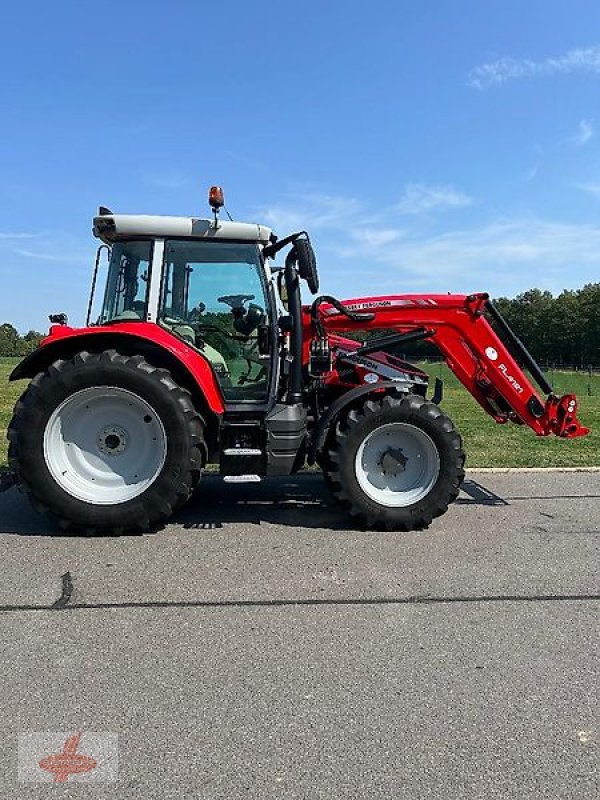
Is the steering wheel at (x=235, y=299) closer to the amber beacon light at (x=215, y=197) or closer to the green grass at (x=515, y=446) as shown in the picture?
the amber beacon light at (x=215, y=197)

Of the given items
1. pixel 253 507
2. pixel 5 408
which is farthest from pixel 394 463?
pixel 5 408

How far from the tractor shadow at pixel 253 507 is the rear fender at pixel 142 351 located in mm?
949

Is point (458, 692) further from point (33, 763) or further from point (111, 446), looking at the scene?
point (111, 446)

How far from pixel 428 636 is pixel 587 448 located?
281 inches

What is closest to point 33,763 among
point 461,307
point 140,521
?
point 140,521

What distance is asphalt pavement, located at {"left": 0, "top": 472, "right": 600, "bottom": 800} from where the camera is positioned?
2584 mm

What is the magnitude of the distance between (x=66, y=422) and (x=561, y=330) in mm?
94665

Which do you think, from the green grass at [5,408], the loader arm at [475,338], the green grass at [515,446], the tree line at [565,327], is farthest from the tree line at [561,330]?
the loader arm at [475,338]

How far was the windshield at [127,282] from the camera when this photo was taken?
5.81 m

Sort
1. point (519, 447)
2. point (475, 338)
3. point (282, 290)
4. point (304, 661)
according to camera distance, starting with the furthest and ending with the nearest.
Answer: point (519, 447) < point (475, 338) < point (282, 290) < point (304, 661)

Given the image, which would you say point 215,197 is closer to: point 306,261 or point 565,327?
point 306,261

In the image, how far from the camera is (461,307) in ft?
21.3

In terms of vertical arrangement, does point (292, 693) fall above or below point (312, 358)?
below

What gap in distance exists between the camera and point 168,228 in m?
5.72
